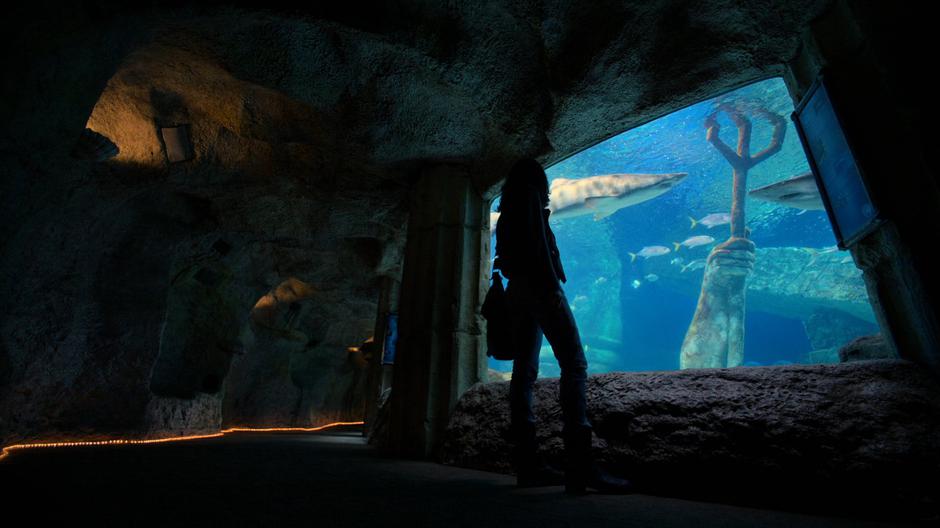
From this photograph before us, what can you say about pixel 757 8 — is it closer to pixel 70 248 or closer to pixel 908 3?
pixel 908 3

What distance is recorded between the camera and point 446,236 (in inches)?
179

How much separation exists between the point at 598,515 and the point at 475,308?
9.26 ft

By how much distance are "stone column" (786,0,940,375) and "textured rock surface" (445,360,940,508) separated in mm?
288

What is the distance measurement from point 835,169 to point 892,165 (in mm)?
313

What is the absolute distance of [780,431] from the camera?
197cm

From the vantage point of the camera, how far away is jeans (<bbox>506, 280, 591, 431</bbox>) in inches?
90.8

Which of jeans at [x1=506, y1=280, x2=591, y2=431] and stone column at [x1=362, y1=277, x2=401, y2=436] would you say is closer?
jeans at [x1=506, y1=280, x2=591, y2=431]

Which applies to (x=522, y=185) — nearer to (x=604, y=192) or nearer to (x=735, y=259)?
(x=604, y=192)

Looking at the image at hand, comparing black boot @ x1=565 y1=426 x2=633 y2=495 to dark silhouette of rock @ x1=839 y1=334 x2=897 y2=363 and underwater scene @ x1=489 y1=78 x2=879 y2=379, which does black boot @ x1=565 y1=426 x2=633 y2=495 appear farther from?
underwater scene @ x1=489 y1=78 x2=879 y2=379

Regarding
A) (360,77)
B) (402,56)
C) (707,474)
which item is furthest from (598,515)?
(360,77)

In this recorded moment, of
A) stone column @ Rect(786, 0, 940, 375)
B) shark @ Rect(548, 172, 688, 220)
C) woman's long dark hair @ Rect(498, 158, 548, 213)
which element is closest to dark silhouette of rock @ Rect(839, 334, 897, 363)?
stone column @ Rect(786, 0, 940, 375)

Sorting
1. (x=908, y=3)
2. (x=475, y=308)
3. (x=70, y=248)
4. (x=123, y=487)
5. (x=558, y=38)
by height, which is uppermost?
(x=558, y=38)

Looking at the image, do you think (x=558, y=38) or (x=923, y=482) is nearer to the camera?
(x=923, y=482)

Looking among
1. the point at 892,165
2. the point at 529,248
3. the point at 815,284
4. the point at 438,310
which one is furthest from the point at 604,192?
the point at 815,284
